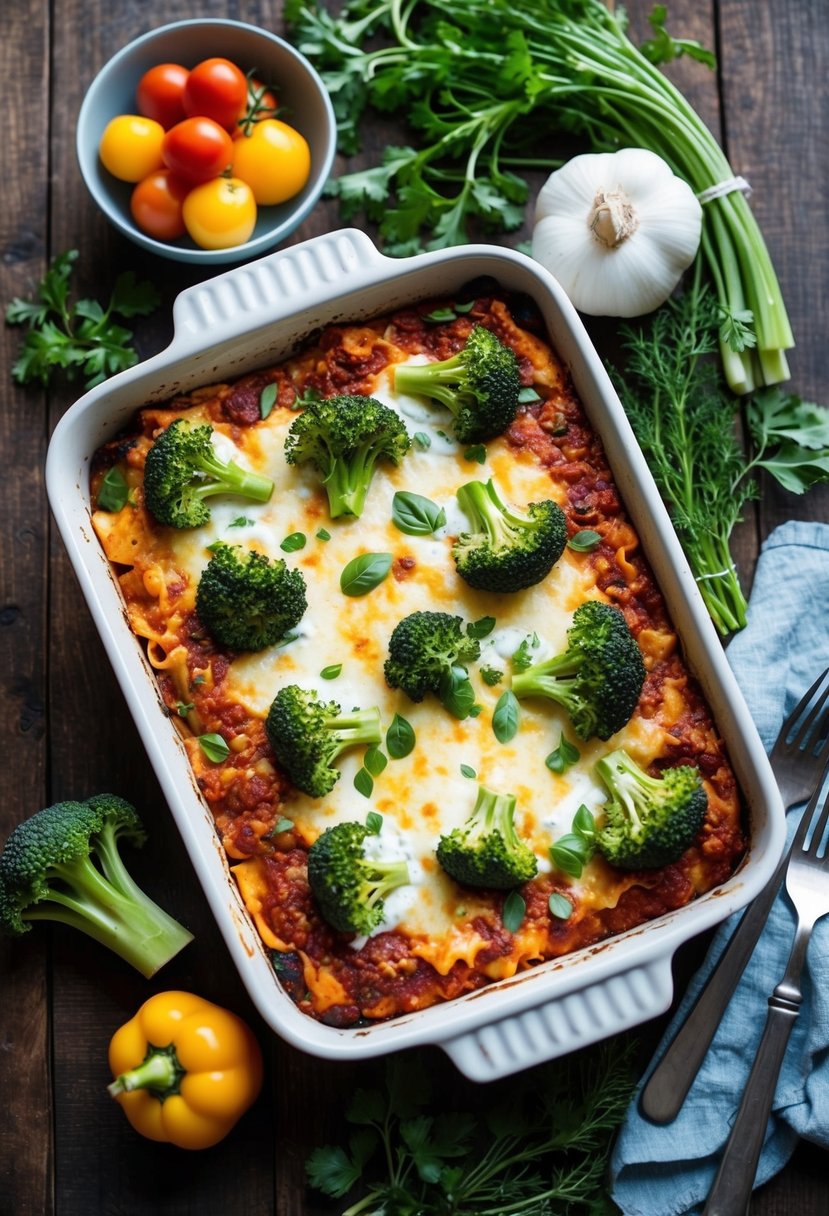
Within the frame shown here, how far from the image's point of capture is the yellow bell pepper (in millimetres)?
3082

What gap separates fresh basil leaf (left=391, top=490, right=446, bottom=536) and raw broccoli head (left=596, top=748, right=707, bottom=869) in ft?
2.51

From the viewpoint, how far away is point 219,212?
334 centimetres

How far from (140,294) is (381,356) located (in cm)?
84

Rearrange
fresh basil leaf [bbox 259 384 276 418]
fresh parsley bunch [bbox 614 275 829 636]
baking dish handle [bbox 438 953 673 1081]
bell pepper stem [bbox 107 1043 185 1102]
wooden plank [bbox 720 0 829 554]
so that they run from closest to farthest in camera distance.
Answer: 1. baking dish handle [bbox 438 953 673 1081]
2. bell pepper stem [bbox 107 1043 185 1102]
3. fresh basil leaf [bbox 259 384 276 418]
4. fresh parsley bunch [bbox 614 275 829 636]
5. wooden plank [bbox 720 0 829 554]

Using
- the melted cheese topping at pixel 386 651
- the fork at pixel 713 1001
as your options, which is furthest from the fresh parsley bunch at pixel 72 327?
the fork at pixel 713 1001

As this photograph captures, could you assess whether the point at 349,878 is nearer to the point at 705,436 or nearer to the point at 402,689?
the point at 402,689

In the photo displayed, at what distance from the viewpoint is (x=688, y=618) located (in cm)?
302

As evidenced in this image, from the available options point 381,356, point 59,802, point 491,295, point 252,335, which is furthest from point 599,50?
point 59,802

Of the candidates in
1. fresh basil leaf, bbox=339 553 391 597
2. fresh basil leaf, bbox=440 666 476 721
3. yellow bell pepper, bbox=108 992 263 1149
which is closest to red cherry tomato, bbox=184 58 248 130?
fresh basil leaf, bbox=339 553 391 597

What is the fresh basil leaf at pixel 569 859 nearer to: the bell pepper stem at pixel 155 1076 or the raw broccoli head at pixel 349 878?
the raw broccoli head at pixel 349 878

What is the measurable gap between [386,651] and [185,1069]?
1237mm

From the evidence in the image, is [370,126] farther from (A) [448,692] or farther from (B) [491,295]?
(A) [448,692]

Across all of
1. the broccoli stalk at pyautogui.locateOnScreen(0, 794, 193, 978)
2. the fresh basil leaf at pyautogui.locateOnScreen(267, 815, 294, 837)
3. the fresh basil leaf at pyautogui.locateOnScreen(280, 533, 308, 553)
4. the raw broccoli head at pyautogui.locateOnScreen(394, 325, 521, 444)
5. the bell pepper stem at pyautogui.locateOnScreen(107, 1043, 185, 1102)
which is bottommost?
the bell pepper stem at pyautogui.locateOnScreen(107, 1043, 185, 1102)

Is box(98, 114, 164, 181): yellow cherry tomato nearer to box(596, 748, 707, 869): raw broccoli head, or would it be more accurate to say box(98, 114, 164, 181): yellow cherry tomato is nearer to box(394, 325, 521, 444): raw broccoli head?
box(394, 325, 521, 444): raw broccoli head
